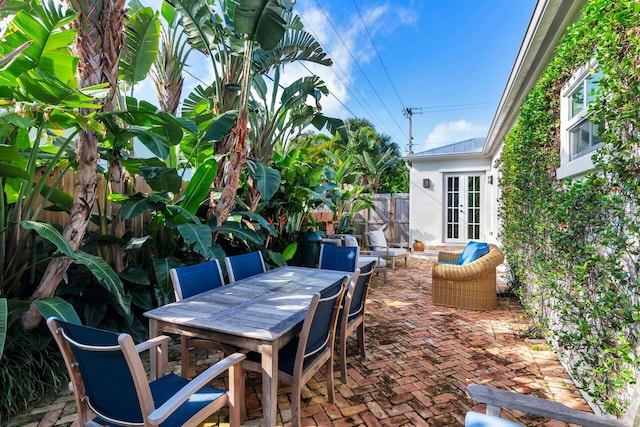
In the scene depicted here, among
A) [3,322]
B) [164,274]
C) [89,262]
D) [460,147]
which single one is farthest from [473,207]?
[3,322]

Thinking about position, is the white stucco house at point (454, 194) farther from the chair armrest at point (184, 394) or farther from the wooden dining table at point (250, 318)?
the chair armrest at point (184, 394)

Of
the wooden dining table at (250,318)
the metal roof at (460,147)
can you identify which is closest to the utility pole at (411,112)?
the metal roof at (460,147)

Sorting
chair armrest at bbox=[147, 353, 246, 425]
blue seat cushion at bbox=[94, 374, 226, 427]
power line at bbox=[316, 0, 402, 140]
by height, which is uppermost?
power line at bbox=[316, 0, 402, 140]

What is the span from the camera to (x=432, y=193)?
10.5 m

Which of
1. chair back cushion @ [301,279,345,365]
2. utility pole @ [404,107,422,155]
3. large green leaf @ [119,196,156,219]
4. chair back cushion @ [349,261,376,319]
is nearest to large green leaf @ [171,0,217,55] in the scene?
large green leaf @ [119,196,156,219]

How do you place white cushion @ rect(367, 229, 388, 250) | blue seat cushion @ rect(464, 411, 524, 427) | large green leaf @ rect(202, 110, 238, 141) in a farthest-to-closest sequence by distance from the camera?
white cushion @ rect(367, 229, 388, 250), large green leaf @ rect(202, 110, 238, 141), blue seat cushion @ rect(464, 411, 524, 427)

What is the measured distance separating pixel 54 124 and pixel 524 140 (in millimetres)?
5204

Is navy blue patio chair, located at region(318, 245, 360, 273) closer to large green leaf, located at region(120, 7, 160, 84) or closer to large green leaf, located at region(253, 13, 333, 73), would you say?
large green leaf, located at region(253, 13, 333, 73)

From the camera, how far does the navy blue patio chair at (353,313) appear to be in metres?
2.61

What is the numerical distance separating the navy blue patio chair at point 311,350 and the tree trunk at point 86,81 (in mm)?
1773

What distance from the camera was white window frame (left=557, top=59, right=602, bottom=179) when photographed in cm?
266

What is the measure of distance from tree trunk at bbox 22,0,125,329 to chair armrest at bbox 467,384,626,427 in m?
3.04

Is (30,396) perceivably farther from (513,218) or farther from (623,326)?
(513,218)

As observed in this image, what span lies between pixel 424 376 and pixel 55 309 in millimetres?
2929
